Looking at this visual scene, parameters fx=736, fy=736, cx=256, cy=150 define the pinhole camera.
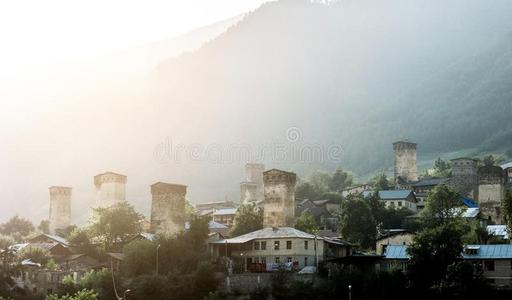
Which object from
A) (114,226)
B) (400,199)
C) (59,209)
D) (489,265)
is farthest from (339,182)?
(489,265)

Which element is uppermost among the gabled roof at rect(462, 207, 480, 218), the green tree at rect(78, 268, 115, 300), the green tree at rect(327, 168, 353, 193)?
the green tree at rect(327, 168, 353, 193)

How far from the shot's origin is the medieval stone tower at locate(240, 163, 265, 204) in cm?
9825

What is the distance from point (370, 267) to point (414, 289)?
5353 millimetres

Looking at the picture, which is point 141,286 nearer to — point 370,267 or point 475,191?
point 370,267

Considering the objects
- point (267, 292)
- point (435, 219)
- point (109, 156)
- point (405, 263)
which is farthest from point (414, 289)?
point (109, 156)

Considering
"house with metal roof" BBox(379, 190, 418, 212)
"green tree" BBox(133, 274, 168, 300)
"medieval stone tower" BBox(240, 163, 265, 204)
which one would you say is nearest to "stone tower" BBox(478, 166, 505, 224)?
"house with metal roof" BBox(379, 190, 418, 212)

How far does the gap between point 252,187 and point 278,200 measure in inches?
1340

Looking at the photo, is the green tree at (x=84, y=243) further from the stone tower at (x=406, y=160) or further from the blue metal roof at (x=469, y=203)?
the stone tower at (x=406, y=160)

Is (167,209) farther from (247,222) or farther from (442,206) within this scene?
(442,206)

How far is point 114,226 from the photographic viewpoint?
6538 cm

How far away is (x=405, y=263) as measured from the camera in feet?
171

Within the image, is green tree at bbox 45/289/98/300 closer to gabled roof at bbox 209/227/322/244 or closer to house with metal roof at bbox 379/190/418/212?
gabled roof at bbox 209/227/322/244

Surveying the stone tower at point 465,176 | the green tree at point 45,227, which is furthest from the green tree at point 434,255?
the green tree at point 45,227

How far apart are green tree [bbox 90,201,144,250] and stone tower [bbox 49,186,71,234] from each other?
61.6 ft
